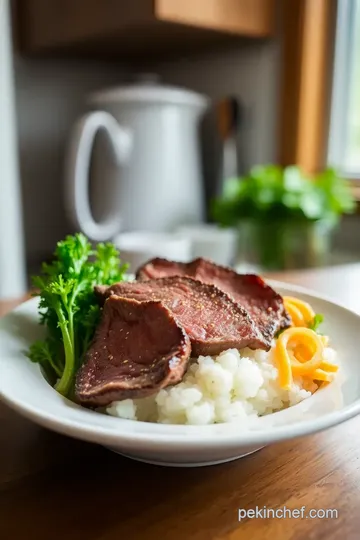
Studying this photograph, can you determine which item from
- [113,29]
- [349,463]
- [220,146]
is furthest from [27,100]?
[349,463]

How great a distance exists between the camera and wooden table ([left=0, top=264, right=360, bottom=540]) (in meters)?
0.41

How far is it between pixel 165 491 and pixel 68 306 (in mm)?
218

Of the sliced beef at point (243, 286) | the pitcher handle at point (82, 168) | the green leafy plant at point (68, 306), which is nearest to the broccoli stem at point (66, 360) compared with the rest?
the green leafy plant at point (68, 306)

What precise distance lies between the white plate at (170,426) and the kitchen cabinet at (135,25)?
1.07m

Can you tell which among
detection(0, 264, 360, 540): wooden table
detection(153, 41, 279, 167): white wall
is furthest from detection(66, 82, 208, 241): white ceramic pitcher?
detection(0, 264, 360, 540): wooden table

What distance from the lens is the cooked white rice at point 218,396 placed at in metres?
0.46

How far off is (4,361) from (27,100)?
145 centimetres

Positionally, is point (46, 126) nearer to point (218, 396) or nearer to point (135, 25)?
point (135, 25)

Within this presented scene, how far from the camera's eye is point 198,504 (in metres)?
0.44

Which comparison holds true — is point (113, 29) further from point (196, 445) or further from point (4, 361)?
point (196, 445)

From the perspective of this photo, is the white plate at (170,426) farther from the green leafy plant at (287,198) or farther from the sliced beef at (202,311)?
the green leafy plant at (287,198)

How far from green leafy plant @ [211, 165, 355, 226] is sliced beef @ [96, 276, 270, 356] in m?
0.83

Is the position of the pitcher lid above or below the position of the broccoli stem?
above

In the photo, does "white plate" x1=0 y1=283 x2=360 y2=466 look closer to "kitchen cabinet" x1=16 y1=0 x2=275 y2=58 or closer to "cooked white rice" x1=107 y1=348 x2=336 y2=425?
"cooked white rice" x1=107 y1=348 x2=336 y2=425
